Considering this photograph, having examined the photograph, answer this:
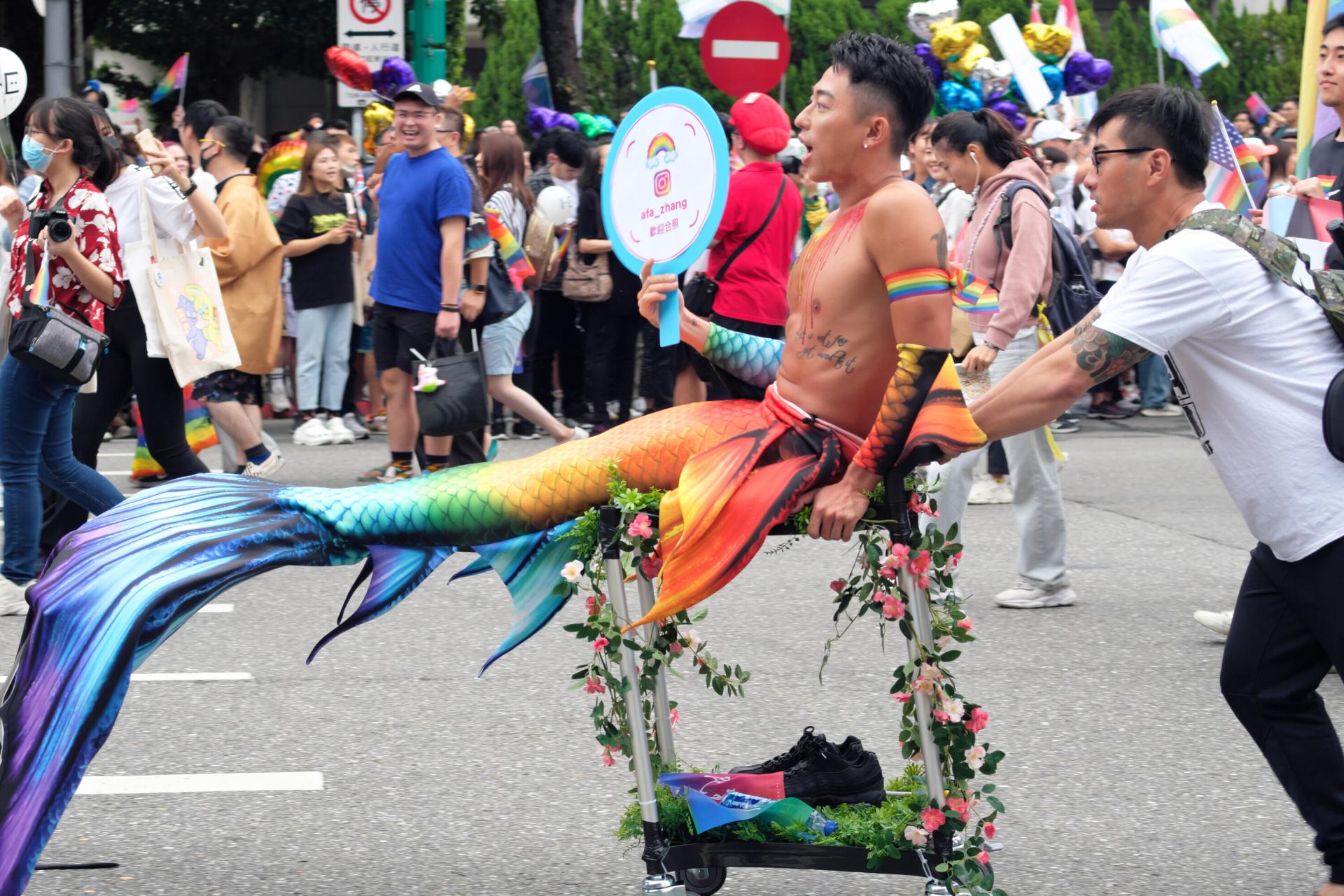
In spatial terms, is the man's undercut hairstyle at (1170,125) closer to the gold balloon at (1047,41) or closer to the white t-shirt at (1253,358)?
the white t-shirt at (1253,358)

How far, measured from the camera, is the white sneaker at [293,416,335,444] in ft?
34.3

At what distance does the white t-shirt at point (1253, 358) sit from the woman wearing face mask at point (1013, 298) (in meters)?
2.88

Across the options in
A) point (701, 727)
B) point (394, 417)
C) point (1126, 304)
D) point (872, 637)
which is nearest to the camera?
point (1126, 304)

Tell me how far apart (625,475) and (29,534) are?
12.0 ft

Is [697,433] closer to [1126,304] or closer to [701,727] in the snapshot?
[1126,304]

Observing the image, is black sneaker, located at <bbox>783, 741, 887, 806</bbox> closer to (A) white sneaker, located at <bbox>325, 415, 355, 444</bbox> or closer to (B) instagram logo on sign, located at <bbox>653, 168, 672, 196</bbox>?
(B) instagram logo on sign, located at <bbox>653, 168, 672, 196</bbox>

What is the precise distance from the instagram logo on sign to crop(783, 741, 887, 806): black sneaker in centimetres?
122

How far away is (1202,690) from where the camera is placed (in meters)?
5.20

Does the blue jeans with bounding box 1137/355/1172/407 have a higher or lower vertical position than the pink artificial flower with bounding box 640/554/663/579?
lower

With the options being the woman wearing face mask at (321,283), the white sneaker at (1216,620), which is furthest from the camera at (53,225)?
the woman wearing face mask at (321,283)

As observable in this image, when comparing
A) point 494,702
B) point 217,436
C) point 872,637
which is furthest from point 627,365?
point 494,702

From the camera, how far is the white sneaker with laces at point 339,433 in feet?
34.6

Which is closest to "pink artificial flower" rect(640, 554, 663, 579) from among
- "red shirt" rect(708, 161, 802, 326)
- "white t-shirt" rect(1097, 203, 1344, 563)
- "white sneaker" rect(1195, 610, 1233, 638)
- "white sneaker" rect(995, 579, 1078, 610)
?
"white t-shirt" rect(1097, 203, 1344, 563)

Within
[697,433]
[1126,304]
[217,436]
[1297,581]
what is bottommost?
[217,436]
